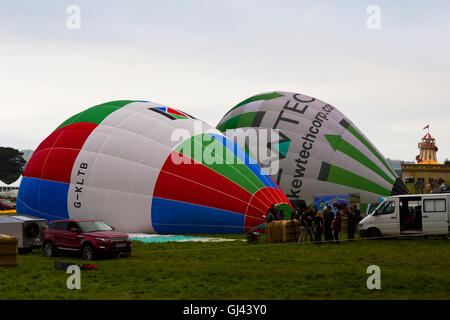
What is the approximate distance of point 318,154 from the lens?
31688mm

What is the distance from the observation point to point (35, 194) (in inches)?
1056

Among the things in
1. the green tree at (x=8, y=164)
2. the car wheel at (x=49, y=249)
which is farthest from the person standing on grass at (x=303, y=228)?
the green tree at (x=8, y=164)

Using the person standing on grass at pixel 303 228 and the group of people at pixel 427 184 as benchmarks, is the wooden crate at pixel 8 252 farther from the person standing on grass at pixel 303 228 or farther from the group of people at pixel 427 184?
the group of people at pixel 427 184

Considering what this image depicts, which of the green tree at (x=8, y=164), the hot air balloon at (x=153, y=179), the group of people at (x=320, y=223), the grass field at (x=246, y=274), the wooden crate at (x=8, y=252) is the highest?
the green tree at (x=8, y=164)

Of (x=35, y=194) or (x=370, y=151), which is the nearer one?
(x=35, y=194)

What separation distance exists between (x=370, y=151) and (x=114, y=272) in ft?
69.7

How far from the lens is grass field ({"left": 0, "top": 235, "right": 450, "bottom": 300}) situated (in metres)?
11.8

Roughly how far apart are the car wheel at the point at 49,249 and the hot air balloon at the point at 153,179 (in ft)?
15.9

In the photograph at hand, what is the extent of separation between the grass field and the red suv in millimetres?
421

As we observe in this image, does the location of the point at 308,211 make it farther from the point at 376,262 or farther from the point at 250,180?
the point at 376,262

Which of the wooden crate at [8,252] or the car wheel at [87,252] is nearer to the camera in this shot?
the wooden crate at [8,252]

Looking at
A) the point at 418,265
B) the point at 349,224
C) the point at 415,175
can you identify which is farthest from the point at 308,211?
the point at 415,175

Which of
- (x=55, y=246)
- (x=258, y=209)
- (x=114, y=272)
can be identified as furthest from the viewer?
(x=258, y=209)

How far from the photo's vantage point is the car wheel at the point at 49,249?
64.7ft
